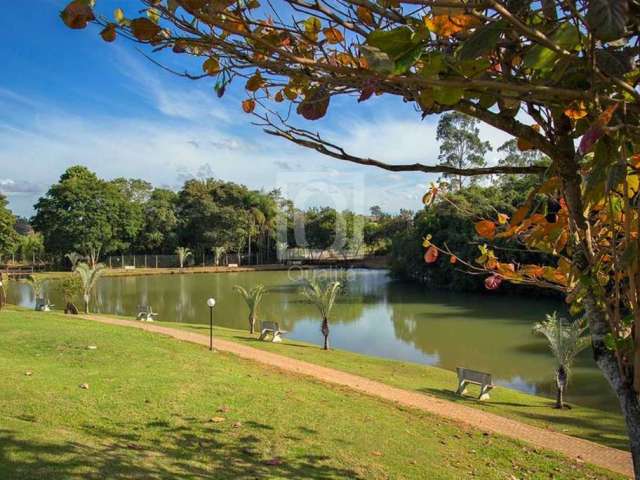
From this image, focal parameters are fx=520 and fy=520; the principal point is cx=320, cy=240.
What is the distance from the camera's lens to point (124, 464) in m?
3.36

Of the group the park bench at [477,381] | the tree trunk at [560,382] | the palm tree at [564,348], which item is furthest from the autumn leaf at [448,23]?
the tree trunk at [560,382]

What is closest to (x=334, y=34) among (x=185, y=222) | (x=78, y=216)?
(x=78, y=216)

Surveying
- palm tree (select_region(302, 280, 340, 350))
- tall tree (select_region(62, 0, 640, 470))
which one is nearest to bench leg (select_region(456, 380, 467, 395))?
palm tree (select_region(302, 280, 340, 350))

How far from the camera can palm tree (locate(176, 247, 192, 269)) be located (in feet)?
132

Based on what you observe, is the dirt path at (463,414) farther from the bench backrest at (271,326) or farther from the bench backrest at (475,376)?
the bench backrest at (271,326)

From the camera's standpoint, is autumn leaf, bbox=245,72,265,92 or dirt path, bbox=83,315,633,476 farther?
dirt path, bbox=83,315,633,476

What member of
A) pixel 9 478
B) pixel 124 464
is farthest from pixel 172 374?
pixel 9 478

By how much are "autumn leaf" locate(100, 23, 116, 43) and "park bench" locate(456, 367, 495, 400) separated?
8.06 metres

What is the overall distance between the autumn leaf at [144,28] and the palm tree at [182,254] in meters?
40.3

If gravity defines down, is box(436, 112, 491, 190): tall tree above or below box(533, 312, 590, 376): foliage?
above

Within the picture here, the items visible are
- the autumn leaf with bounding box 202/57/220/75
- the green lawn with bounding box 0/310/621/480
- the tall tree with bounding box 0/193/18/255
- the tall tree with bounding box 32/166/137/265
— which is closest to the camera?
the autumn leaf with bounding box 202/57/220/75

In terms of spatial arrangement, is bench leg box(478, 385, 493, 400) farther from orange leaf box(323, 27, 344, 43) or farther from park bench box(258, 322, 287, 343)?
orange leaf box(323, 27, 344, 43)

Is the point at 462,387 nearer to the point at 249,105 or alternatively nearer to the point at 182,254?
the point at 249,105

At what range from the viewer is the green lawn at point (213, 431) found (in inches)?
139
